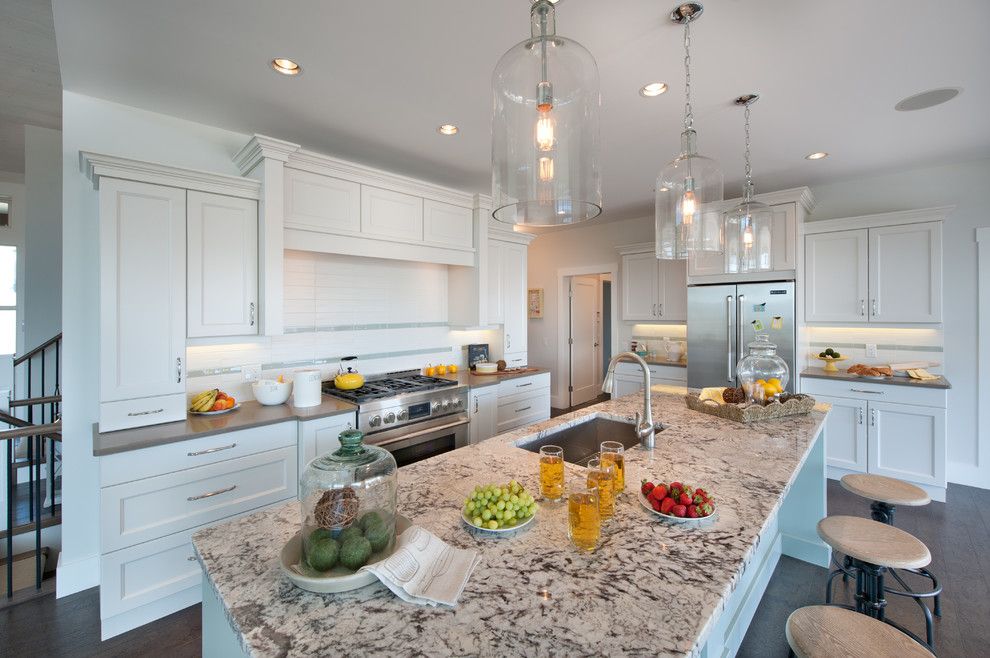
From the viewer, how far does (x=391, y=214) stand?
328cm

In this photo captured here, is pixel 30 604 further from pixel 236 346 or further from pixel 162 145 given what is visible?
pixel 162 145

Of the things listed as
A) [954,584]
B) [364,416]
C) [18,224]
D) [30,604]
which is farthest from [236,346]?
[954,584]

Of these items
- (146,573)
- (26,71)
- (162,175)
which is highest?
(26,71)

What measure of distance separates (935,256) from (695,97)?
9.19 ft

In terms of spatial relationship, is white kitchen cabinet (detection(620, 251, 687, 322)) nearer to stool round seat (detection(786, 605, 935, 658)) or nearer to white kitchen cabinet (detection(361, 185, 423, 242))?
white kitchen cabinet (detection(361, 185, 423, 242))

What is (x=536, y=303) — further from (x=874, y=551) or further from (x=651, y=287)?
(x=874, y=551)

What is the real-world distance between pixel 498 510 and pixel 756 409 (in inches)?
69.6

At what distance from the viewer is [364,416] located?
2746 mm

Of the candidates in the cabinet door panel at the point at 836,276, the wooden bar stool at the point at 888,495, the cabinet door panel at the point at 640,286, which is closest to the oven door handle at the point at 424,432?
the wooden bar stool at the point at 888,495

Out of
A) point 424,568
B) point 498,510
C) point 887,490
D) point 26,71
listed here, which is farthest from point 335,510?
point 26,71

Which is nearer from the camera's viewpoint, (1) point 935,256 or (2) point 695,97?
(2) point 695,97

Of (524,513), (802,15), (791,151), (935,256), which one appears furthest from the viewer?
(935,256)

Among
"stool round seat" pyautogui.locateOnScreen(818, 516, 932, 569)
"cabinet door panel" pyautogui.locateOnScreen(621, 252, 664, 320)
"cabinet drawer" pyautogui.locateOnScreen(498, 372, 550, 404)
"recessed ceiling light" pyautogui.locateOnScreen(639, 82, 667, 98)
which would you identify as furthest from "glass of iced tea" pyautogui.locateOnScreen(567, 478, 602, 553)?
"cabinet door panel" pyautogui.locateOnScreen(621, 252, 664, 320)

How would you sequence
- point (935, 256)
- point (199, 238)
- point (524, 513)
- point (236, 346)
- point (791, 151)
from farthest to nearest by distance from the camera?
point (935, 256), point (791, 151), point (236, 346), point (199, 238), point (524, 513)
